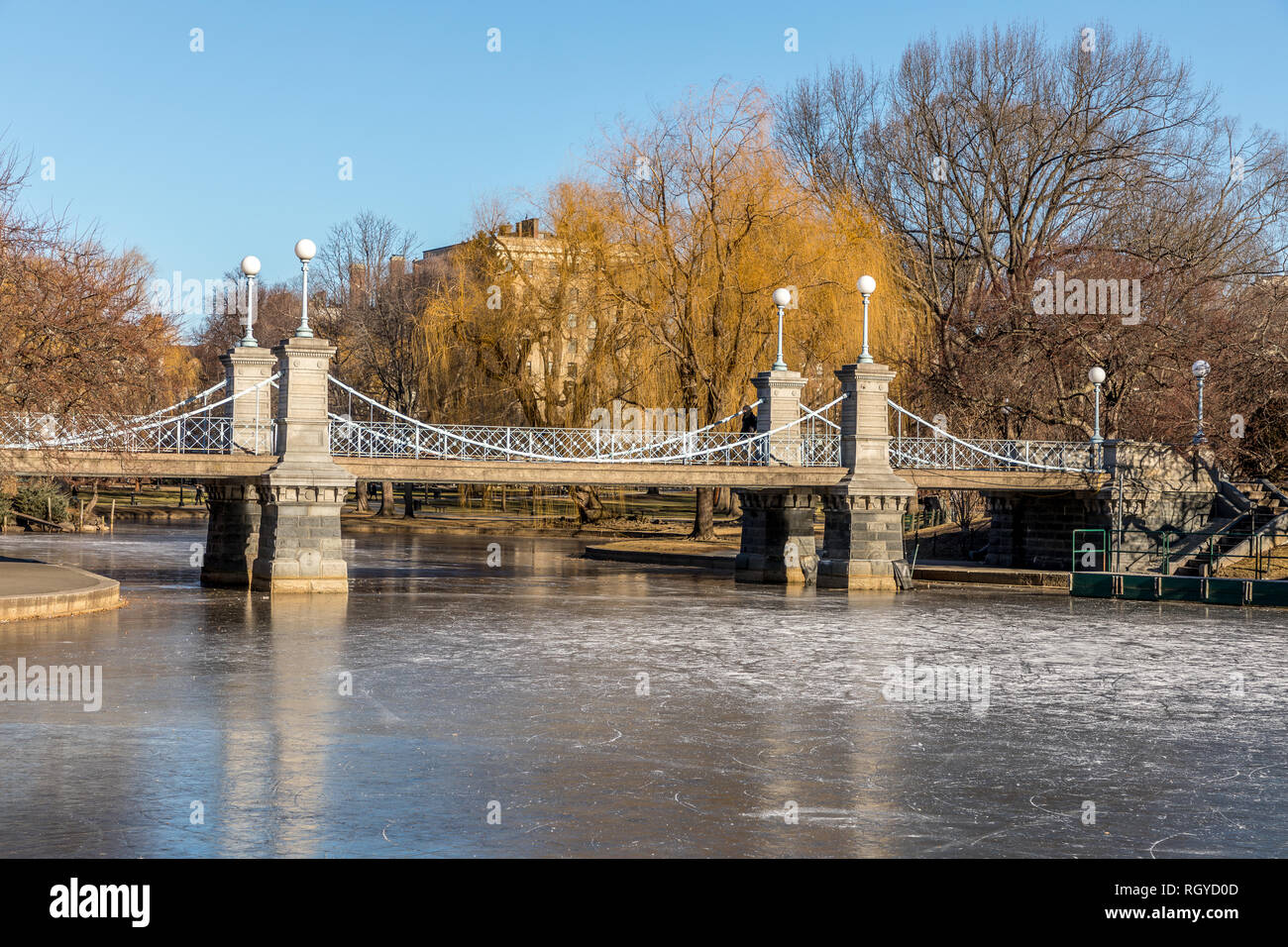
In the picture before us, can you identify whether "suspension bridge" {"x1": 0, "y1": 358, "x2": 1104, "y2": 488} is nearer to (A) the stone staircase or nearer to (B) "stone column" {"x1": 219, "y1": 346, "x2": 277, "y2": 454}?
(B) "stone column" {"x1": 219, "y1": 346, "x2": 277, "y2": 454}

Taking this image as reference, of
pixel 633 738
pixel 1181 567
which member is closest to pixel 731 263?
pixel 1181 567

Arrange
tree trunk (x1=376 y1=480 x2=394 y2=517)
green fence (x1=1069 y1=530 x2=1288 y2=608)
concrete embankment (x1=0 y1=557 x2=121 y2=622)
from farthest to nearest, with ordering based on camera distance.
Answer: tree trunk (x1=376 y1=480 x2=394 y2=517) < green fence (x1=1069 y1=530 x2=1288 y2=608) < concrete embankment (x1=0 y1=557 x2=121 y2=622)

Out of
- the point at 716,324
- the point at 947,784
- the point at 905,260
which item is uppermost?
the point at 905,260

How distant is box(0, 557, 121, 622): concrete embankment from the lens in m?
19.2

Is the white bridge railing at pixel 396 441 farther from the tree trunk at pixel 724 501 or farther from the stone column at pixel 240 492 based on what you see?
the tree trunk at pixel 724 501

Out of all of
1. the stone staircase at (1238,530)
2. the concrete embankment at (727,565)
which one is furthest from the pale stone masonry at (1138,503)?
the concrete embankment at (727,565)

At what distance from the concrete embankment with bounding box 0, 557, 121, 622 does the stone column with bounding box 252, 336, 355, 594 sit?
285cm

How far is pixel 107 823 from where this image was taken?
8.27 metres

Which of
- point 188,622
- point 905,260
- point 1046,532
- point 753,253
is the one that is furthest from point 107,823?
point 905,260

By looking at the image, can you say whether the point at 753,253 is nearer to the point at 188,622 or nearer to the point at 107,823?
the point at 188,622

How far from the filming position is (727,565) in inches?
1387
